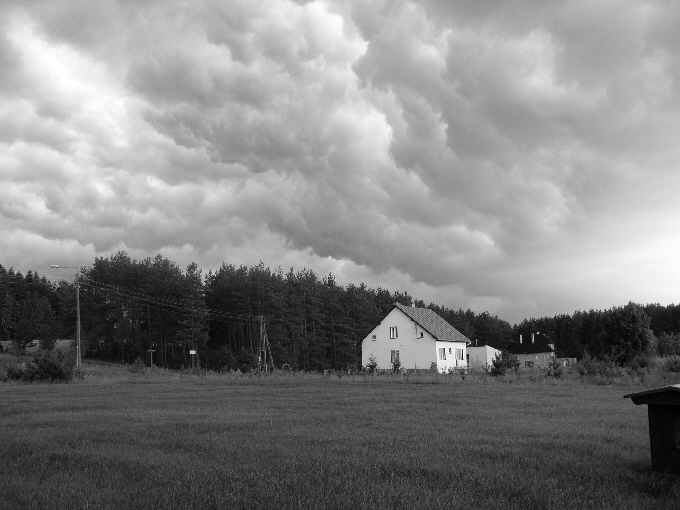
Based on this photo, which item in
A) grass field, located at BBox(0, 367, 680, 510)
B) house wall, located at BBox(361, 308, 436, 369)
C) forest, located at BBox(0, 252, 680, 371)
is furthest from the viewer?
forest, located at BBox(0, 252, 680, 371)

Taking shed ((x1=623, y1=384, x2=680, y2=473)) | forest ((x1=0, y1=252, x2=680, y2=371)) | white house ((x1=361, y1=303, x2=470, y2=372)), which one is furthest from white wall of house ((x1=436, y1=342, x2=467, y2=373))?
shed ((x1=623, y1=384, x2=680, y2=473))

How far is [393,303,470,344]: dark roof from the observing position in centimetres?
7206

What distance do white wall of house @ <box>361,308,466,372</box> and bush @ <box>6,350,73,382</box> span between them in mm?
36407

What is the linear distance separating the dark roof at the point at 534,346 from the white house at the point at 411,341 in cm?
5316

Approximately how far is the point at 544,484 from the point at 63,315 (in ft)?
353

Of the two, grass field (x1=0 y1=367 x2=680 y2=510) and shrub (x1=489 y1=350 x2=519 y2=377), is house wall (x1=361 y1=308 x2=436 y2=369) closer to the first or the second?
shrub (x1=489 y1=350 x2=519 y2=377)

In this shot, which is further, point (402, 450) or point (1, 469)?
point (402, 450)

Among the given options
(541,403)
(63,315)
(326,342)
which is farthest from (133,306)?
(541,403)

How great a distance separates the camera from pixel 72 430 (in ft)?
51.9

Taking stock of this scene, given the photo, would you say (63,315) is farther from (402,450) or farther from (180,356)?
(402,450)

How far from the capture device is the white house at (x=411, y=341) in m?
71.4

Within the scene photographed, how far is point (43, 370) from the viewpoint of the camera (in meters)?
44.2

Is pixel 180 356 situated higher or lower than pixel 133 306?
lower

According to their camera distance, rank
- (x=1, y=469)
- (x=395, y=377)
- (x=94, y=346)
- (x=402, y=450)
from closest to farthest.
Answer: (x=1, y=469) → (x=402, y=450) → (x=395, y=377) → (x=94, y=346)
